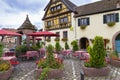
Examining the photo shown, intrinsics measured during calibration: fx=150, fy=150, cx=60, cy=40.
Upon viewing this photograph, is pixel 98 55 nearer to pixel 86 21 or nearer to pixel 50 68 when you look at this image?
pixel 50 68

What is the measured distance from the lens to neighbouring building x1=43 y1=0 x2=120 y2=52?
18.9 m

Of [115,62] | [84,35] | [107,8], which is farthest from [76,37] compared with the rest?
[115,62]

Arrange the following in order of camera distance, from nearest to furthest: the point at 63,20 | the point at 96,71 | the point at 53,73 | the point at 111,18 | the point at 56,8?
the point at 53,73 → the point at 96,71 → the point at 111,18 → the point at 63,20 → the point at 56,8

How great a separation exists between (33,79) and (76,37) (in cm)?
1653

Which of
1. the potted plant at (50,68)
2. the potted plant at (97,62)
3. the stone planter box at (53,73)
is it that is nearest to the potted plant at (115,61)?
the potted plant at (97,62)

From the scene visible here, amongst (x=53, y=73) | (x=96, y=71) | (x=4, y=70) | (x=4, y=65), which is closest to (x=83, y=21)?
(x=96, y=71)

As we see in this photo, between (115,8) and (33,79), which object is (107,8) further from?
(33,79)

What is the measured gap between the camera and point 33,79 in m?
6.86

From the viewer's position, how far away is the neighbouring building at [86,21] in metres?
18.9

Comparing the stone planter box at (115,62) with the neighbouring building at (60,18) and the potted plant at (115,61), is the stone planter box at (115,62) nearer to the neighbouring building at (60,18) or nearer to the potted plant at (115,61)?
the potted plant at (115,61)

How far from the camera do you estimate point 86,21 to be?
2153 cm

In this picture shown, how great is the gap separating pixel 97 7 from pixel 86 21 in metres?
2.48

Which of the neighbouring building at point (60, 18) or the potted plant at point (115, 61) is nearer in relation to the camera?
the potted plant at point (115, 61)

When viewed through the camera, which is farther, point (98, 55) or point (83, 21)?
point (83, 21)
